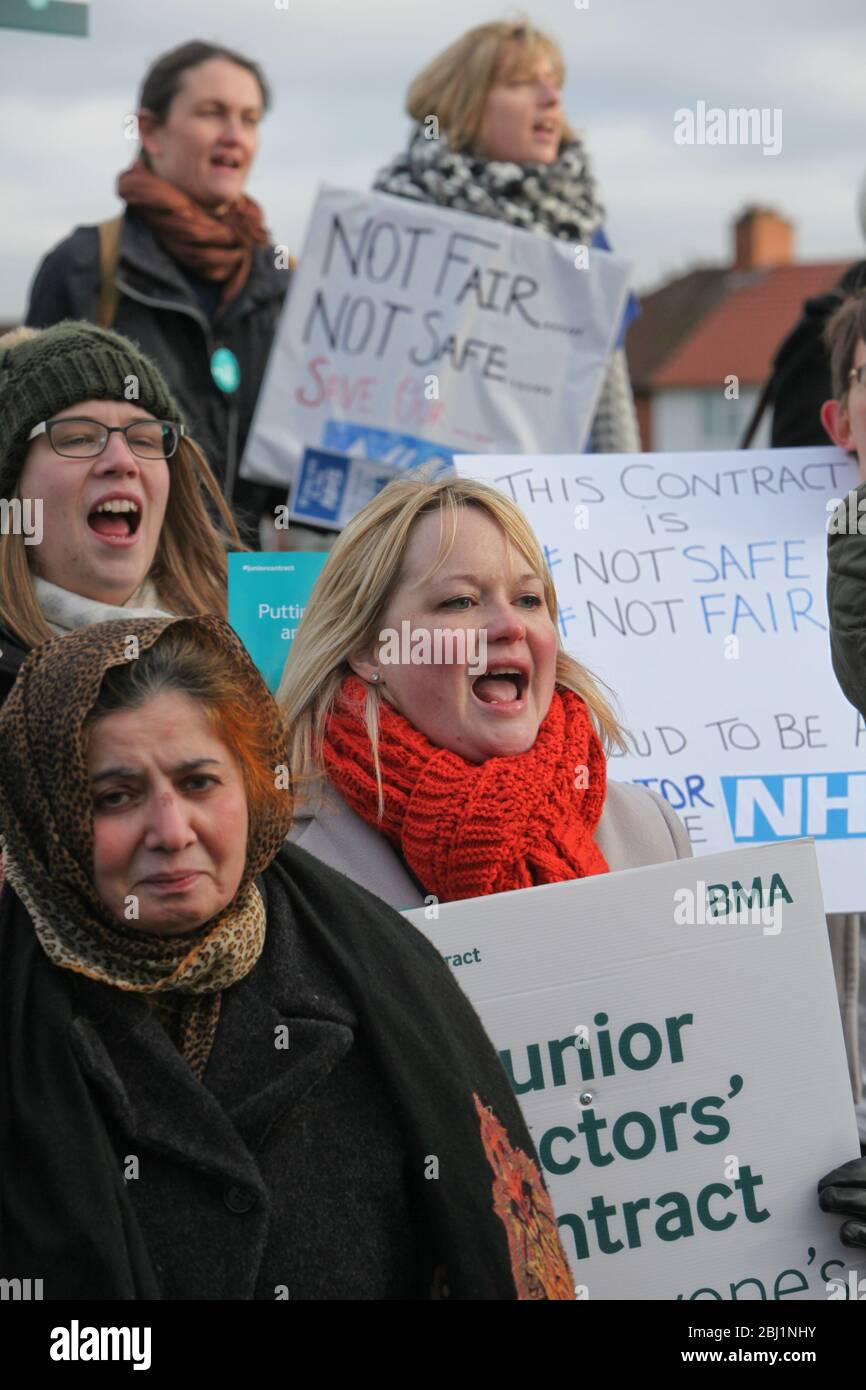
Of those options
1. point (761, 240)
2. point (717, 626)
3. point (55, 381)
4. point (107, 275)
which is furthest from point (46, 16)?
point (761, 240)

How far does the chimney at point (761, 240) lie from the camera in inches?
2095

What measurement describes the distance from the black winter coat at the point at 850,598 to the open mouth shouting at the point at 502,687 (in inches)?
25.9

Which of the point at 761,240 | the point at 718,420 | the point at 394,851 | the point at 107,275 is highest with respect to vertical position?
the point at 761,240

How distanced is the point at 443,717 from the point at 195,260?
2759 millimetres

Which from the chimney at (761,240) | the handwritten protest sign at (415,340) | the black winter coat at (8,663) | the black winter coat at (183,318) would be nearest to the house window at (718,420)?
the chimney at (761,240)

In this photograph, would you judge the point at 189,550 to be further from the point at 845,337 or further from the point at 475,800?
the point at 845,337

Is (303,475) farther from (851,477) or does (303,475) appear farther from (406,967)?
(406,967)

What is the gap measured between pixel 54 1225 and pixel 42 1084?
0.16 m

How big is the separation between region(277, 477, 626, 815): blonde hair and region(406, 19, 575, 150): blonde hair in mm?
2748

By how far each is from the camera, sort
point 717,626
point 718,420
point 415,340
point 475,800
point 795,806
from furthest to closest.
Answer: point 718,420 < point 415,340 < point 717,626 < point 795,806 < point 475,800

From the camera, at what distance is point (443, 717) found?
11.3 ft

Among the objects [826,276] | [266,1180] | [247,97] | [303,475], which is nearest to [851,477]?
[303,475]

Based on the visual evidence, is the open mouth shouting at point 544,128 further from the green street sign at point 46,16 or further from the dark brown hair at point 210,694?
the dark brown hair at point 210,694
